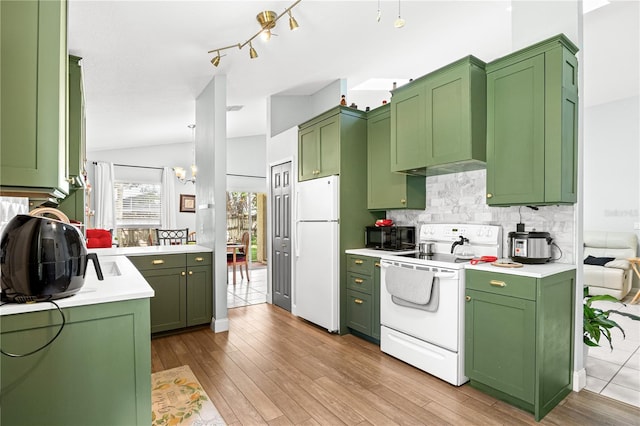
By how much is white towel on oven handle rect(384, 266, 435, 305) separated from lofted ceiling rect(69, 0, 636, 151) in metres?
2.19

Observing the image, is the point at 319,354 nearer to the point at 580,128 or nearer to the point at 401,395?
the point at 401,395

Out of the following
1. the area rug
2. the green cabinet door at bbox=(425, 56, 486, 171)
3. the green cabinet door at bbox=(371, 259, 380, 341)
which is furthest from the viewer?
the green cabinet door at bbox=(371, 259, 380, 341)

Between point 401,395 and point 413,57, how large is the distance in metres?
3.49

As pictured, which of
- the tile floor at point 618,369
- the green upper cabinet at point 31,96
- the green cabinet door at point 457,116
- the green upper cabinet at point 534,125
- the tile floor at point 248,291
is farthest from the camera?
the tile floor at point 248,291

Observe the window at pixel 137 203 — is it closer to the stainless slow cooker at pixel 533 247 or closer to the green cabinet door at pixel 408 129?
the green cabinet door at pixel 408 129

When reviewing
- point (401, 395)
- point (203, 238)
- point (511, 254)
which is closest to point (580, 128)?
point (511, 254)

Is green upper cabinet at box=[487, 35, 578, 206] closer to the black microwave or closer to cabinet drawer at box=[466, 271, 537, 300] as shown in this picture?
cabinet drawer at box=[466, 271, 537, 300]

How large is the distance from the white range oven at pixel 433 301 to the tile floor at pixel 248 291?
254cm

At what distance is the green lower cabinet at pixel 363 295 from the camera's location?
3.26 m

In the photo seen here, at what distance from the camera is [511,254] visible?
2.53 metres

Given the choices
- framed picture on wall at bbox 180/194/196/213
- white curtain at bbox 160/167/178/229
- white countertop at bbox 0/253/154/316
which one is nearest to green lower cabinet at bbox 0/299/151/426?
white countertop at bbox 0/253/154/316

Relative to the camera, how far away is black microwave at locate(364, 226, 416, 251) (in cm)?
359

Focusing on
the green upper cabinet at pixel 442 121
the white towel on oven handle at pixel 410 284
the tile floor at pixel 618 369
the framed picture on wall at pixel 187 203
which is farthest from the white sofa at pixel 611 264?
the framed picture on wall at pixel 187 203

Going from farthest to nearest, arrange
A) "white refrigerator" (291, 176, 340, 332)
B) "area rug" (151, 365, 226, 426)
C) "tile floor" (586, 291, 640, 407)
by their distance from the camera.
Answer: "white refrigerator" (291, 176, 340, 332)
"tile floor" (586, 291, 640, 407)
"area rug" (151, 365, 226, 426)
